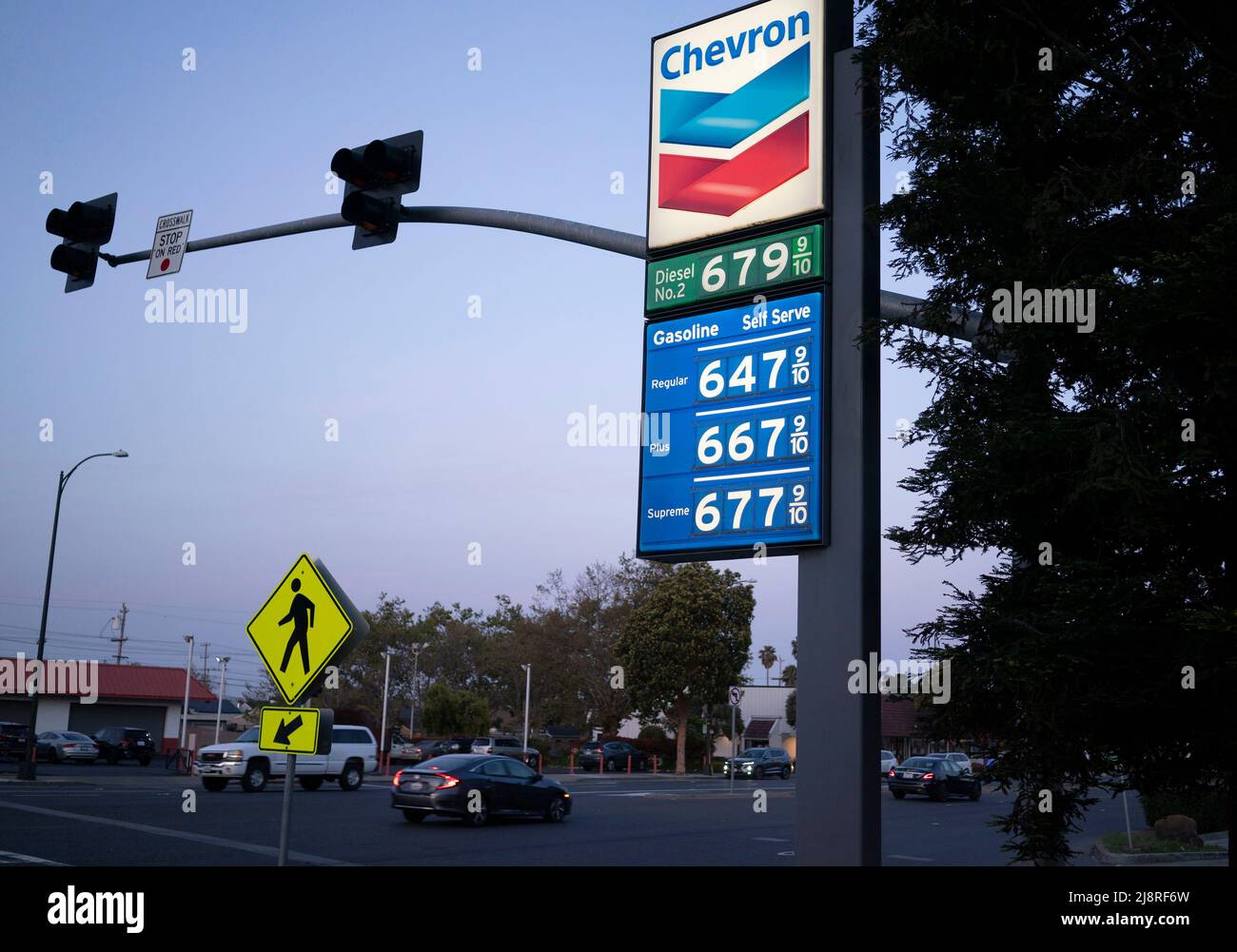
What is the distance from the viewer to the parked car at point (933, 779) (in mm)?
39438

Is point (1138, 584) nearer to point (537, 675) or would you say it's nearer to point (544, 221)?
point (544, 221)

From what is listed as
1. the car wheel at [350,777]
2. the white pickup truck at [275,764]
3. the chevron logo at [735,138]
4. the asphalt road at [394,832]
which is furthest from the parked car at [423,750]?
the chevron logo at [735,138]

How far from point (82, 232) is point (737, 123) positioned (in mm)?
6531

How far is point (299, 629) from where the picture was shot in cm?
1036

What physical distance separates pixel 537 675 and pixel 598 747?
13.6 metres

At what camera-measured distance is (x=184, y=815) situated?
23250 millimetres

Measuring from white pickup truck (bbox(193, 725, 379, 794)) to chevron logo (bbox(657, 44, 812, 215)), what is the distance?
2154 centimetres

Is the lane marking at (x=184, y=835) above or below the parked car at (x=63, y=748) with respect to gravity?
above

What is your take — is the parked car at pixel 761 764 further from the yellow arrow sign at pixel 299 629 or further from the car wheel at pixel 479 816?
the yellow arrow sign at pixel 299 629

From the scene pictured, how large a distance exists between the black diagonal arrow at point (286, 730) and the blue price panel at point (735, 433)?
320 centimetres

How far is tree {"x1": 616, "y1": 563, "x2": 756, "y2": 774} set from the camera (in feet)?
205
